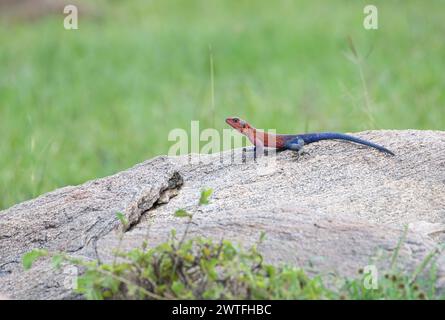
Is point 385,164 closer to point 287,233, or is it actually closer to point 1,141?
point 287,233

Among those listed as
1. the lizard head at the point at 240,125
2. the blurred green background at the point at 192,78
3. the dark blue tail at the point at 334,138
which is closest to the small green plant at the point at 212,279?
the dark blue tail at the point at 334,138

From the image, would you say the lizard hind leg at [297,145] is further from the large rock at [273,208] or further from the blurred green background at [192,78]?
the blurred green background at [192,78]

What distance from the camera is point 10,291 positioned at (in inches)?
143

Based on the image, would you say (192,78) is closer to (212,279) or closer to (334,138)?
(334,138)

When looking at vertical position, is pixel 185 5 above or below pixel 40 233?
above

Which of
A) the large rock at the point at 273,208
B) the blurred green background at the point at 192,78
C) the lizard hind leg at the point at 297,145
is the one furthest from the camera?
the blurred green background at the point at 192,78

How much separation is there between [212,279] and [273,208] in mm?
721

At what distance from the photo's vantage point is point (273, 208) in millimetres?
3734

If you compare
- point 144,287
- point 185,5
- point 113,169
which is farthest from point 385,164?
point 185,5

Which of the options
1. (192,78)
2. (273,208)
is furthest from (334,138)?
(192,78)

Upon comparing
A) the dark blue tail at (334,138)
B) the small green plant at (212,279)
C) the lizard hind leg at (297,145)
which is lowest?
the small green plant at (212,279)

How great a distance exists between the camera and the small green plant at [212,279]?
3.09m

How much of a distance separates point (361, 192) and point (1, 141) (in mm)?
5726

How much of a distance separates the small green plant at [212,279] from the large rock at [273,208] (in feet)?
0.46
